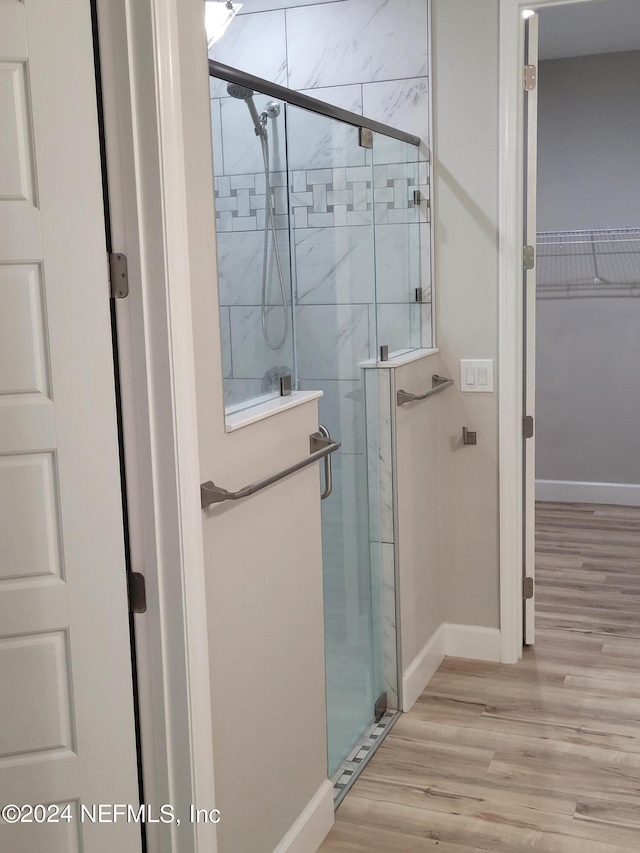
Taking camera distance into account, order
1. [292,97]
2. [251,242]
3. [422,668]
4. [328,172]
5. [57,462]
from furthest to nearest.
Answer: [422,668], [328,172], [292,97], [251,242], [57,462]

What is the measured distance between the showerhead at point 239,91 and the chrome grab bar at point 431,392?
118 cm

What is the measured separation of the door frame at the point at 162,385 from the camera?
1.50m

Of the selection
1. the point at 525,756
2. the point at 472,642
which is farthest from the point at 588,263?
the point at 525,756

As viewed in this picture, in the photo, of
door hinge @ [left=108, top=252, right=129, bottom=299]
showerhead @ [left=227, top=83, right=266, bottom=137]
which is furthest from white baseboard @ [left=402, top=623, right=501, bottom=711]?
door hinge @ [left=108, top=252, right=129, bottom=299]

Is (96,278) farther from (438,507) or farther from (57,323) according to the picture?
(438,507)

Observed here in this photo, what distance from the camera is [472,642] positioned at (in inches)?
136

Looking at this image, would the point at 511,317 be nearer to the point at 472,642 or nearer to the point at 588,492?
the point at 472,642

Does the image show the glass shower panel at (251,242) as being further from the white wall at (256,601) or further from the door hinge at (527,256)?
the door hinge at (527,256)

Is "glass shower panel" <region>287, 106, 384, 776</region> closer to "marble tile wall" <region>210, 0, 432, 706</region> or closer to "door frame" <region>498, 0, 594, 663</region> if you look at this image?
"marble tile wall" <region>210, 0, 432, 706</region>

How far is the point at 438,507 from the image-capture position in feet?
11.2

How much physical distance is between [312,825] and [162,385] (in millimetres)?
1311

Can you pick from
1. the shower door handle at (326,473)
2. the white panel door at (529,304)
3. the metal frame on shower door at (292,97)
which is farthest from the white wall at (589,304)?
the shower door handle at (326,473)

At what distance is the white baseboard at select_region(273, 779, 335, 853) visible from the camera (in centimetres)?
215

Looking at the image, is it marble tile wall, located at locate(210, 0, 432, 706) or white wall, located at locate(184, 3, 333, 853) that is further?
marble tile wall, located at locate(210, 0, 432, 706)
